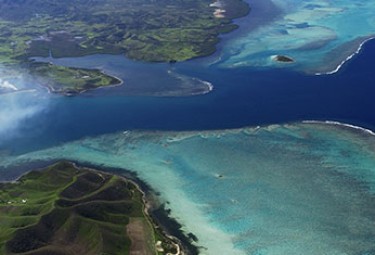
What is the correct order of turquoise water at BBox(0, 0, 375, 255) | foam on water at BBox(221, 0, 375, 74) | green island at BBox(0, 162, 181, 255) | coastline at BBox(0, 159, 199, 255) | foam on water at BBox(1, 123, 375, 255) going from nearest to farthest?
green island at BBox(0, 162, 181, 255) → foam on water at BBox(1, 123, 375, 255) → coastline at BBox(0, 159, 199, 255) → turquoise water at BBox(0, 0, 375, 255) → foam on water at BBox(221, 0, 375, 74)

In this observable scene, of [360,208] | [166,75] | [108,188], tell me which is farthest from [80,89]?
[360,208]

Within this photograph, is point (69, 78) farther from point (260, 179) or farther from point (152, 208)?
point (260, 179)

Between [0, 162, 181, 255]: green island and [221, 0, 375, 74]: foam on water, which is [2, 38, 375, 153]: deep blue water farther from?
[0, 162, 181, 255]: green island

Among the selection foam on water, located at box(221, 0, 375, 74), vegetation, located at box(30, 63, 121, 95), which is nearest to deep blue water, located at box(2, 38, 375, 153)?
vegetation, located at box(30, 63, 121, 95)

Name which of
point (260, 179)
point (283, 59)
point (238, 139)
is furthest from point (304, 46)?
point (260, 179)

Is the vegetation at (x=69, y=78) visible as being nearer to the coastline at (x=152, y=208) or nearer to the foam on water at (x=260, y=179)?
the foam on water at (x=260, y=179)

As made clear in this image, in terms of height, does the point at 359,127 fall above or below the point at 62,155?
above

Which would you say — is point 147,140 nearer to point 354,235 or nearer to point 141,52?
point 354,235
